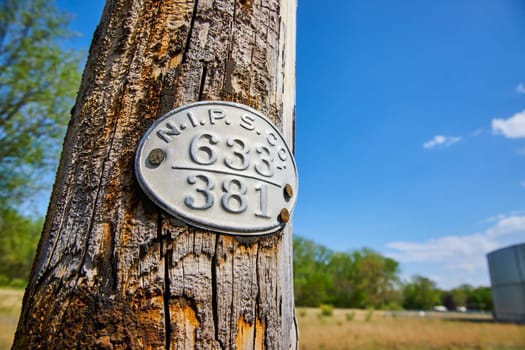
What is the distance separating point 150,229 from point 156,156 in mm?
164

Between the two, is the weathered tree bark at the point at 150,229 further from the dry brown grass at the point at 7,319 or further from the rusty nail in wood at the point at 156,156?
the dry brown grass at the point at 7,319

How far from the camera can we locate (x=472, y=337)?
492 inches

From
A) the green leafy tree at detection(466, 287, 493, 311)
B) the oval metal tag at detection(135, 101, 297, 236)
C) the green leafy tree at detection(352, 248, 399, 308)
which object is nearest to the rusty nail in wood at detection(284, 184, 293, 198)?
the oval metal tag at detection(135, 101, 297, 236)

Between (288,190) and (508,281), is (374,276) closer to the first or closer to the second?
(508,281)

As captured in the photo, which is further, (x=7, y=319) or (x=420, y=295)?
(x=420, y=295)

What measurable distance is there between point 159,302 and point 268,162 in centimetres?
40

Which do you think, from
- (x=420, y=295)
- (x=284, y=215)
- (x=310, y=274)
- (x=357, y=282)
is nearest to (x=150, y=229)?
(x=284, y=215)

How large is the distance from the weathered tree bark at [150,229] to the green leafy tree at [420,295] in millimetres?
69619

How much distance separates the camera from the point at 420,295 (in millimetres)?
61312

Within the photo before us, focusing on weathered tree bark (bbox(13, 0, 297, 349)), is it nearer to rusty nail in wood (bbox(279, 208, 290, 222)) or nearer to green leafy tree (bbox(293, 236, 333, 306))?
rusty nail in wood (bbox(279, 208, 290, 222))

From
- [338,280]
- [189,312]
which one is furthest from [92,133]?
[338,280]

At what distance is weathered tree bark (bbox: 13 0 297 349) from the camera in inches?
25.7

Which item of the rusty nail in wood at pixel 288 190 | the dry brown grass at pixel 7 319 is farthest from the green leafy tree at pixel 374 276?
the rusty nail in wood at pixel 288 190

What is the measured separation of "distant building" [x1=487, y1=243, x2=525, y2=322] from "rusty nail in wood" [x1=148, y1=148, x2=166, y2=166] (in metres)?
27.0
